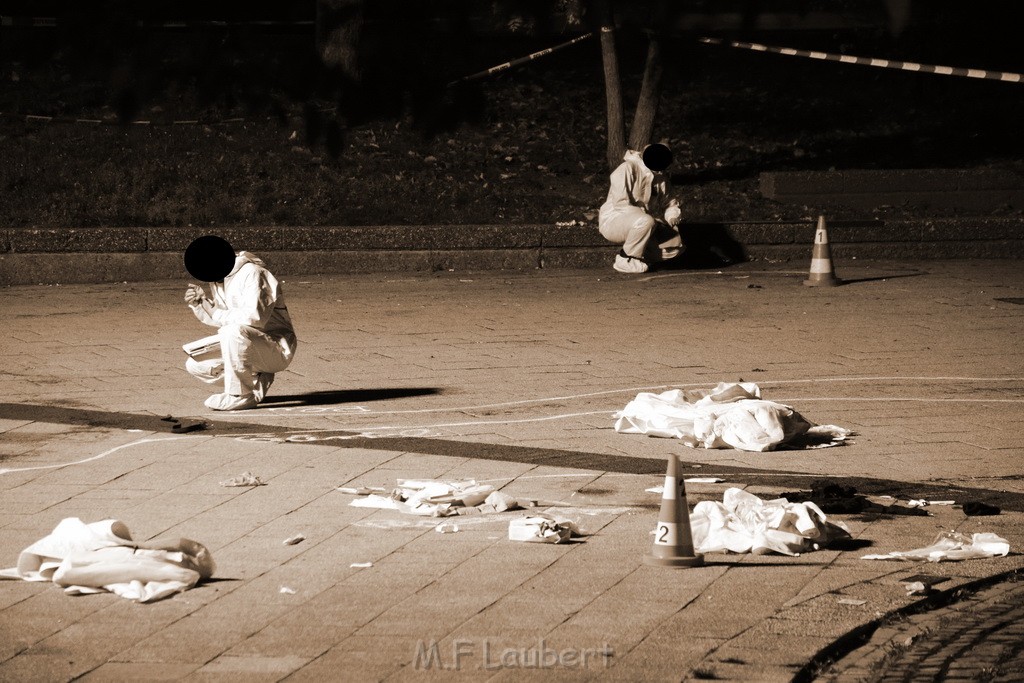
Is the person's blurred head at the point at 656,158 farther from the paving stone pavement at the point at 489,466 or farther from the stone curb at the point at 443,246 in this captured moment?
the paving stone pavement at the point at 489,466

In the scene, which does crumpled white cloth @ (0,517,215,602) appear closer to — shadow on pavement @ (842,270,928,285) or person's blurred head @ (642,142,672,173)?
shadow on pavement @ (842,270,928,285)

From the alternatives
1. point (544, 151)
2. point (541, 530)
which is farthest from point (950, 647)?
point (544, 151)

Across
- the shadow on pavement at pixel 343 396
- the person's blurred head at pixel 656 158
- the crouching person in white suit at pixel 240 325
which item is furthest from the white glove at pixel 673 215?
the crouching person in white suit at pixel 240 325

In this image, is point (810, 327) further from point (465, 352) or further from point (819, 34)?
point (819, 34)

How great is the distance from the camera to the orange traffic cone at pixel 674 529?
5.79m

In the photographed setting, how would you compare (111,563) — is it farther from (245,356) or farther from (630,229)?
(630,229)

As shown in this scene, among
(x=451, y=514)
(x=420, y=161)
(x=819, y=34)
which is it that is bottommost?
(x=451, y=514)

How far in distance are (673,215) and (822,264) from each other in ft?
5.94

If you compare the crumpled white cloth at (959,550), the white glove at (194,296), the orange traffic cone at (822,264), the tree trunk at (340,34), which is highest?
the tree trunk at (340,34)

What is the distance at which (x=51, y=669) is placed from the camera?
4715mm

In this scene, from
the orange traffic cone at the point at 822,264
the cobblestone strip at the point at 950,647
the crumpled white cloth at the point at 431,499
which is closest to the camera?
the cobblestone strip at the point at 950,647

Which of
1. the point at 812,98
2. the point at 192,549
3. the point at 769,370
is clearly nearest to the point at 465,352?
the point at 769,370

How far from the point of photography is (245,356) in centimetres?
927

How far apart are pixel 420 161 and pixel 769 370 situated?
8.57 metres
